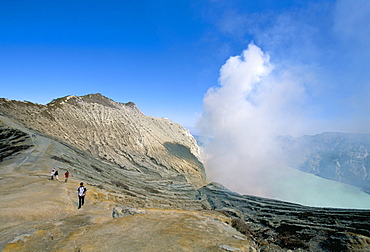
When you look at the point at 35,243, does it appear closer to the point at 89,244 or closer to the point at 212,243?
the point at 89,244

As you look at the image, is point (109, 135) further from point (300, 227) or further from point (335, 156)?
point (335, 156)

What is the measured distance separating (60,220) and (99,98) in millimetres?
102599

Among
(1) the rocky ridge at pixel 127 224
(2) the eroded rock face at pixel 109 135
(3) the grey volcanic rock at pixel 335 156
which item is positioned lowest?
(1) the rocky ridge at pixel 127 224

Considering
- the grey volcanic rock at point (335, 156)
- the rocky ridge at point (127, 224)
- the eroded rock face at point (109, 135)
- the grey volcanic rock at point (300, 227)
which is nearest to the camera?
the rocky ridge at point (127, 224)

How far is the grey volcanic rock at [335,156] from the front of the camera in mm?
118375

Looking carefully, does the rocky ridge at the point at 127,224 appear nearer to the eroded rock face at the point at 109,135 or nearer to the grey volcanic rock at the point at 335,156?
the eroded rock face at the point at 109,135

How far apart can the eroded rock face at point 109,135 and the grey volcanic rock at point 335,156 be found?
105634 millimetres

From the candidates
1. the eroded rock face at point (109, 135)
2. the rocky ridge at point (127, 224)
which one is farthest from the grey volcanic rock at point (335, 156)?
the rocky ridge at point (127, 224)

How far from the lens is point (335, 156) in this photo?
13912 cm

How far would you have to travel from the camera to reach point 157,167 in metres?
67.9

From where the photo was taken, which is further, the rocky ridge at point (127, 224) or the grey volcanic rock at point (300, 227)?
the grey volcanic rock at point (300, 227)

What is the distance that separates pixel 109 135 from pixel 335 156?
154378 mm

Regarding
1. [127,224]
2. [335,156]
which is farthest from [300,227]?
[335,156]

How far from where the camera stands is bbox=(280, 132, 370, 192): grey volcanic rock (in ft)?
388
